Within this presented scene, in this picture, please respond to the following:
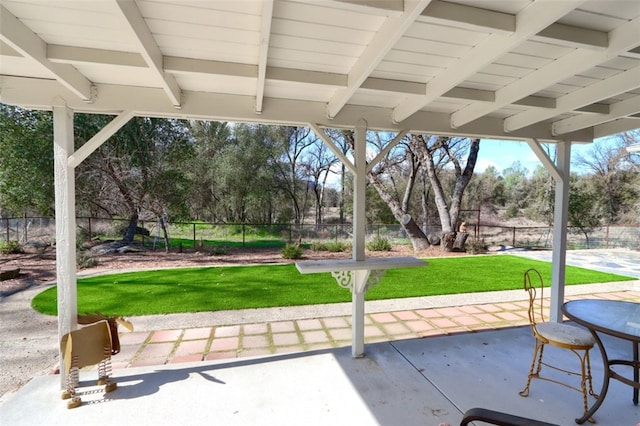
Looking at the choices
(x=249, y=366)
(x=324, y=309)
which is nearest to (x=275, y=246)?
(x=324, y=309)

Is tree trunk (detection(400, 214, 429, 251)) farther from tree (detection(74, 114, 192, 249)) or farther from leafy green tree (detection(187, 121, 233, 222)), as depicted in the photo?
tree (detection(74, 114, 192, 249))

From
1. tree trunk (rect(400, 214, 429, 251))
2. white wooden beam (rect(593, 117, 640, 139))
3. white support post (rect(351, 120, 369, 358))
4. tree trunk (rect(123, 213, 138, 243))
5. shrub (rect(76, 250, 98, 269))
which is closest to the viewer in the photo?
white support post (rect(351, 120, 369, 358))

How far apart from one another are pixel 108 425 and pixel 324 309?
234 cm

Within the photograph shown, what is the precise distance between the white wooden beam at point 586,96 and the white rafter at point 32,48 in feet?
10.7

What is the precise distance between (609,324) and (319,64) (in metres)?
2.26

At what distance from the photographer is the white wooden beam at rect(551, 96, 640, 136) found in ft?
7.48

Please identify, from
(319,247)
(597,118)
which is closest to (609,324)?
(597,118)

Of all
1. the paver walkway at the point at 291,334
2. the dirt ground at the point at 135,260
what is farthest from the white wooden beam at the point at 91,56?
the dirt ground at the point at 135,260

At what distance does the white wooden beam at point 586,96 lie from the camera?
182cm

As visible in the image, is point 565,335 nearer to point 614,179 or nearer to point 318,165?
point 318,165

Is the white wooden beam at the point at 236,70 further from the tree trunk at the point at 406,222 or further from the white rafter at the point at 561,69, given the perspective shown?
the tree trunk at the point at 406,222

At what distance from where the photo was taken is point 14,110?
6391 mm

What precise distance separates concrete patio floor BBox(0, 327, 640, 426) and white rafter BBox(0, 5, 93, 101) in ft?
6.47

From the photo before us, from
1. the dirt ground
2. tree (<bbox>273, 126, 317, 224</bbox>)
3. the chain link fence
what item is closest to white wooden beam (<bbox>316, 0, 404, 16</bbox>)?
the dirt ground
